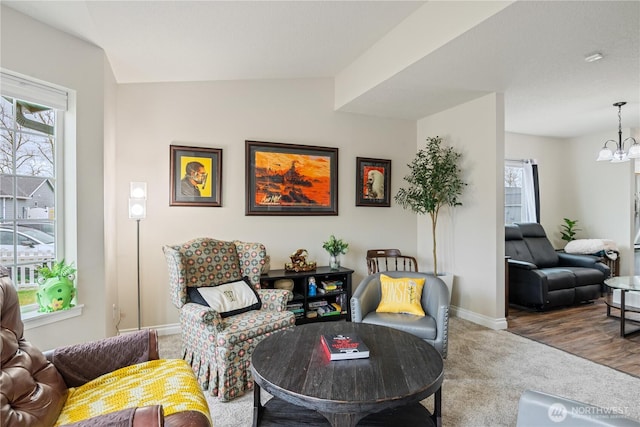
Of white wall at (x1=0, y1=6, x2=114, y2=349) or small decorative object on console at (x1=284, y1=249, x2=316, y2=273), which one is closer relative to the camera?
white wall at (x1=0, y1=6, x2=114, y2=349)

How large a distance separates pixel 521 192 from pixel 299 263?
449 cm

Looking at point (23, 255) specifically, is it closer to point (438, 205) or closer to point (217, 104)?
point (217, 104)

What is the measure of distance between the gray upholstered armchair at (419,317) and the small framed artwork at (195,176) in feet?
6.15

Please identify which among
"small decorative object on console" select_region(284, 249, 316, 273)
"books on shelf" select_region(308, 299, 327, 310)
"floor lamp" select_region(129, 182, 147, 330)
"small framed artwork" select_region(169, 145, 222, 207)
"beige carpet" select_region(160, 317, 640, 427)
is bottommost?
"beige carpet" select_region(160, 317, 640, 427)

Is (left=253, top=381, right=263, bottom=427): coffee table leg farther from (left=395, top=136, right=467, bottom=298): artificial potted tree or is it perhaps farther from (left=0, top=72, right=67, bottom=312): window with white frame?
(left=395, top=136, right=467, bottom=298): artificial potted tree

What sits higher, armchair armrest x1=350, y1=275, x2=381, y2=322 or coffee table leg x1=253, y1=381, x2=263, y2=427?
armchair armrest x1=350, y1=275, x2=381, y2=322

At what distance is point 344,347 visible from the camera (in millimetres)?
1861

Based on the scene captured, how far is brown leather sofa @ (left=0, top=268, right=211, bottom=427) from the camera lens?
116 cm

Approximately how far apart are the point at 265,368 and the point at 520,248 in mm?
4496

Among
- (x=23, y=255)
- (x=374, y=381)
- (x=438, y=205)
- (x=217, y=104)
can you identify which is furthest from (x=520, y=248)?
(x=23, y=255)

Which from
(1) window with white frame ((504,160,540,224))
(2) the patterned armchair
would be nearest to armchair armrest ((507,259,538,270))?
(1) window with white frame ((504,160,540,224))

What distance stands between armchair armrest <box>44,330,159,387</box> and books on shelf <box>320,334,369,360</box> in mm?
953

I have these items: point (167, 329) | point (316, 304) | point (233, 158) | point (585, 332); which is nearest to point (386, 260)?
point (316, 304)

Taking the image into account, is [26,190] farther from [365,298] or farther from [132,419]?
[365,298]
